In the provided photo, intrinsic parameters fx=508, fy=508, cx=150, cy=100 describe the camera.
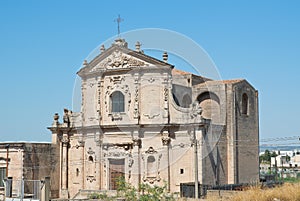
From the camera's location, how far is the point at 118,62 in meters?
28.9

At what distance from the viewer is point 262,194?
56.2 feet

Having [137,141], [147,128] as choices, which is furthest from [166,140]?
[137,141]

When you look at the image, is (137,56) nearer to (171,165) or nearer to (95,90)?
(95,90)

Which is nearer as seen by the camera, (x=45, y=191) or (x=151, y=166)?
(x=45, y=191)

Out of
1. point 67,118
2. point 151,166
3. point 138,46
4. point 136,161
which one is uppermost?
point 138,46

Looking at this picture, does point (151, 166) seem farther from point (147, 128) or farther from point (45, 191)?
point (45, 191)

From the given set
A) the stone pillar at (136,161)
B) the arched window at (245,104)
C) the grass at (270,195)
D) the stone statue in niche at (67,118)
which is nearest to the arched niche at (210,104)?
the arched window at (245,104)

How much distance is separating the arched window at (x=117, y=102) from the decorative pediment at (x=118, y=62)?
1.55 metres

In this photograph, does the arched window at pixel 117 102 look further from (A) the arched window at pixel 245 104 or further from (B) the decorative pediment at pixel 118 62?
(A) the arched window at pixel 245 104

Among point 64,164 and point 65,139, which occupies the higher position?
point 65,139

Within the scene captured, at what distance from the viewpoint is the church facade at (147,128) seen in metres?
27.3

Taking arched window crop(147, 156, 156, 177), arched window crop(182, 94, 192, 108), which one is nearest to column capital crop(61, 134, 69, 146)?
arched window crop(147, 156, 156, 177)

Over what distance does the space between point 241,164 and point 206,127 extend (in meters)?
5.10

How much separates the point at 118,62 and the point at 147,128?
4.15 meters
